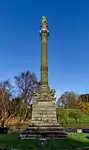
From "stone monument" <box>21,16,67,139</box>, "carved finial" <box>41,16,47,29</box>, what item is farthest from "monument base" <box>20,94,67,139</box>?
"carved finial" <box>41,16,47,29</box>

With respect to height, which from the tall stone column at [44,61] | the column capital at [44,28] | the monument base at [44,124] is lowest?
the monument base at [44,124]

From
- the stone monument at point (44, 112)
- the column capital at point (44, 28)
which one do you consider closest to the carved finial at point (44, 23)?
the column capital at point (44, 28)

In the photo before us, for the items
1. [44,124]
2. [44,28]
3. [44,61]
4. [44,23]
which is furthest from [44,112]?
[44,23]

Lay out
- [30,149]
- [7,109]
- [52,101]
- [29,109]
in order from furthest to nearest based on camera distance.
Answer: [29,109], [7,109], [52,101], [30,149]

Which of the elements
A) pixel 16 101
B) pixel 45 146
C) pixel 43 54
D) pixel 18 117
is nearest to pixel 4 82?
pixel 16 101

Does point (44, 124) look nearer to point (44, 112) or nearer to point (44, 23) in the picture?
point (44, 112)

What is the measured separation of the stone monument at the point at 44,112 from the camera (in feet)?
110

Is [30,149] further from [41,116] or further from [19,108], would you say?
[19,108]

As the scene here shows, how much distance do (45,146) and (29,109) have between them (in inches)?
1496

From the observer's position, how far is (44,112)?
35.1 meters

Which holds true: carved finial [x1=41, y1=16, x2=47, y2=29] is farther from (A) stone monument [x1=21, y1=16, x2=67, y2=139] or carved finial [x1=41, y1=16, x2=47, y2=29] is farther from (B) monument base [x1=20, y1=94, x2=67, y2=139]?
(B) monument base [x1=20, y1=94, x2=67, y2=139]

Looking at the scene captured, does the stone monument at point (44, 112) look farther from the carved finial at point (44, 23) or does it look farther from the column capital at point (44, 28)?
the carved finial at point (44, 23)

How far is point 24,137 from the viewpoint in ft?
110

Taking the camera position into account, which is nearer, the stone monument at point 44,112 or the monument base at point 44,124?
the monument base at point 44,124
